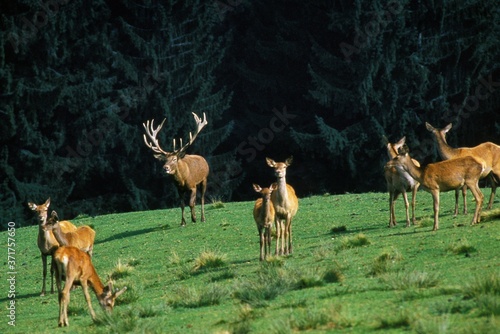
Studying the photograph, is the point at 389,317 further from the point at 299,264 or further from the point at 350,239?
the point at 350,239

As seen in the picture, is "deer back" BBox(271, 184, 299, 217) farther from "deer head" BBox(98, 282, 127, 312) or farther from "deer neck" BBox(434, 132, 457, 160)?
"deer neck" BBox(434, 132, 457, 160)

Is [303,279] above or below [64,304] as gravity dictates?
above

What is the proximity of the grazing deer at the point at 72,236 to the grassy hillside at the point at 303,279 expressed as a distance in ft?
2.06

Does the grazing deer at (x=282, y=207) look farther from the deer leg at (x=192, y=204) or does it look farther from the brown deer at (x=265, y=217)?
the deer leg at (x=192, y=204)

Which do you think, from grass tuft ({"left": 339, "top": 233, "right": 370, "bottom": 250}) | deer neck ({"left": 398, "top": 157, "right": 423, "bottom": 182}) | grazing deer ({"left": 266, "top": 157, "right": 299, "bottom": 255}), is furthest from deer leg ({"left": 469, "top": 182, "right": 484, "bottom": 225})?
grazing deer ({"left": 266, "top": 157, "right": 299, "bottom": 255})

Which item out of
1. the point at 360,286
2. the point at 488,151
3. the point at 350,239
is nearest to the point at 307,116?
the point at 488,151

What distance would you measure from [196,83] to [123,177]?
5.18m

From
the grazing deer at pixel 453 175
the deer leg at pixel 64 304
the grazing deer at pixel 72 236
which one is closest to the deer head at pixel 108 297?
the deer leg at pixel 64 304

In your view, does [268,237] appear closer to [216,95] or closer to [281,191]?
[281,191]

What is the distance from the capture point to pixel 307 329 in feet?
36.1

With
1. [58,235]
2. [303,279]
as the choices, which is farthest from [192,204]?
[303,279]

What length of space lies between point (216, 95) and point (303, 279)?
29.9 meters

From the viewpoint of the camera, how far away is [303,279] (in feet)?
44.3

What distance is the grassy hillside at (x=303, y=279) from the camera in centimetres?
1113
